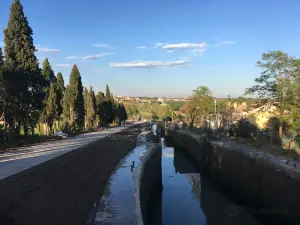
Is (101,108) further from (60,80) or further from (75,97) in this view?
(75,97)

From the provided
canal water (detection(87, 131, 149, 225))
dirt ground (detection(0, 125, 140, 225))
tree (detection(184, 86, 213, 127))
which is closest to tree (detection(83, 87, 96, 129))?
tree (detection(184, 86, 213, 127))

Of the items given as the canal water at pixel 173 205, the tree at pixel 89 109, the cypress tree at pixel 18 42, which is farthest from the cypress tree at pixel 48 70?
the canal water at pixel 173 205

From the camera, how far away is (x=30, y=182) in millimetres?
Answer: 12156

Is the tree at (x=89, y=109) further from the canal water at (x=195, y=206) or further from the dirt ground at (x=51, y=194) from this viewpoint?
the dirt ground at (x=51, y=194)

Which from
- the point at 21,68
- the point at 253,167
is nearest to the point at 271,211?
the point at 253,167

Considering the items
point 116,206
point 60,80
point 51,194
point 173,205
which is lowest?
point 173,205

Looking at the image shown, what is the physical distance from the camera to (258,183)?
60.0 ft

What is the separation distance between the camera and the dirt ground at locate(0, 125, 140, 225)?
29.9 feet

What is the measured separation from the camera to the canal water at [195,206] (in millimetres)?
18875

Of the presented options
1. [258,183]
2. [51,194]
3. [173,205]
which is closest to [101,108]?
[173,205]

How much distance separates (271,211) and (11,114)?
22.5m

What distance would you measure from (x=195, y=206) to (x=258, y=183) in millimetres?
5643

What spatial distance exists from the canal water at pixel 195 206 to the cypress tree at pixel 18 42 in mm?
17540

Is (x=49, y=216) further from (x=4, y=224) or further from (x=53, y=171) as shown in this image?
(x=53, y=171)
